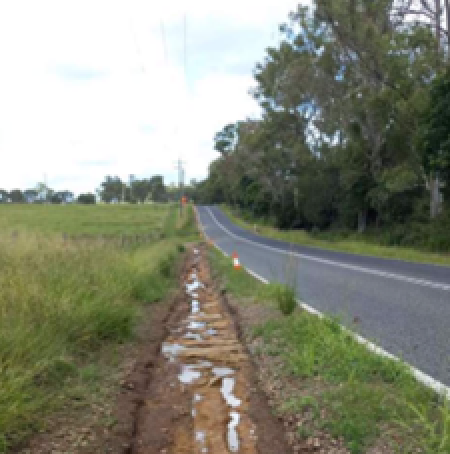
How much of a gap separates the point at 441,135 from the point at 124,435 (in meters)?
18.9

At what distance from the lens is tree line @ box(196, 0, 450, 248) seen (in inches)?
846

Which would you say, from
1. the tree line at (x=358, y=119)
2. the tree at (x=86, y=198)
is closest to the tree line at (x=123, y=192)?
the tree at (x=86, y=198)

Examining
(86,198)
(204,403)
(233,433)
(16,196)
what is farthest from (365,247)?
(16,196)

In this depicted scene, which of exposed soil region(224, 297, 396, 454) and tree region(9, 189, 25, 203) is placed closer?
exposed soil region(224, 297, 396, 454)

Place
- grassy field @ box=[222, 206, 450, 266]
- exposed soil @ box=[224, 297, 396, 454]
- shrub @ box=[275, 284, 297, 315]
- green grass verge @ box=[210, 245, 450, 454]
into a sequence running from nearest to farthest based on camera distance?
green grass verge @ box=[210, 245, 450, 454] < exposed soil @ box=[224, 297, 396, 454] < shrub @ box=[275, 284, 297, 315] < grassy field @ box=[222, 206, 450, 266]

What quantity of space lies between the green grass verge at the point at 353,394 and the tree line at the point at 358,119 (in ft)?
51.1

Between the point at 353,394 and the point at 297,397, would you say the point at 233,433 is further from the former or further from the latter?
the point at 353,394

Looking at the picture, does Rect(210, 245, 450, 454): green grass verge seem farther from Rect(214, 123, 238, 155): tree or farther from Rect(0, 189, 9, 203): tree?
Rect(0, 189, 9, 203): tree

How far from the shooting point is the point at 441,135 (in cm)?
1981

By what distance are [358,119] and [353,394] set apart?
2598 cm

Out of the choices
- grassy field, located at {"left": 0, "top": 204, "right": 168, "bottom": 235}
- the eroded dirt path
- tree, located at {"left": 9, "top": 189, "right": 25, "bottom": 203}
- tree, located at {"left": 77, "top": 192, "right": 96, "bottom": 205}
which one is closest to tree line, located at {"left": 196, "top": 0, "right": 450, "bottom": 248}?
grassy field, located at {"left": 0, "top": 204, "right": 168, "bottom": 235}

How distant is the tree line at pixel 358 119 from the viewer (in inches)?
846

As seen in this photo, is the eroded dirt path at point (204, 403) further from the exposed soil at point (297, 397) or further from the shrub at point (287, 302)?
the shrub at point (287, 302)

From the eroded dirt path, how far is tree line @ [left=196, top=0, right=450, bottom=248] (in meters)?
15.2
